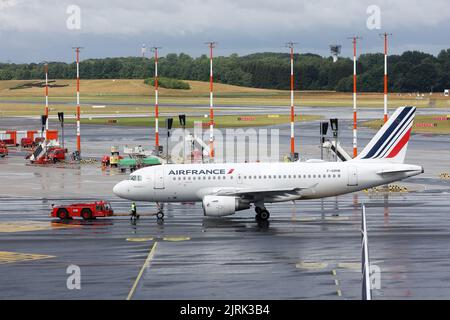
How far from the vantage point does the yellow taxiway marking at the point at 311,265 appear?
143 ft

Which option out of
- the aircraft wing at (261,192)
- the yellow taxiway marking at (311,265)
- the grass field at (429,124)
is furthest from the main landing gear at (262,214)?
the grass field at (429,124)

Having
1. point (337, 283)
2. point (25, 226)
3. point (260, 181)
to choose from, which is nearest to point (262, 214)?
point (260, 181)

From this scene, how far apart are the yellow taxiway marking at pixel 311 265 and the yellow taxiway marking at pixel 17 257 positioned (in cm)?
1284

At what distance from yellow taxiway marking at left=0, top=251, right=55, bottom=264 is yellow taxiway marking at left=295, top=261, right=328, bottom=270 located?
42.1ft

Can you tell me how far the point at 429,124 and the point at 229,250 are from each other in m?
111

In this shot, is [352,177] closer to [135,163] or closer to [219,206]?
[219,206]

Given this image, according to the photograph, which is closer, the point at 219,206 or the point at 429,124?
the point at 219,206

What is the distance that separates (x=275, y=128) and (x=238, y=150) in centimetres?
4208

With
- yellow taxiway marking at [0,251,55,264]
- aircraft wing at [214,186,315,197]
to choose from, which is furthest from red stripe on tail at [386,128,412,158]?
yellow taxiway marking at [0,251,55,264]

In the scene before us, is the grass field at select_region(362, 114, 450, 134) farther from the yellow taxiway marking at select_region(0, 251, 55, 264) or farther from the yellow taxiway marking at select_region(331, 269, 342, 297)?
the yellow taxiway marking at select_region(331, 269, 342, 297)

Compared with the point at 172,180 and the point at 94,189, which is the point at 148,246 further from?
the point at 94,189

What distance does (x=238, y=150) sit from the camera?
109750 mm

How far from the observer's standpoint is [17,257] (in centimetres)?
4738
